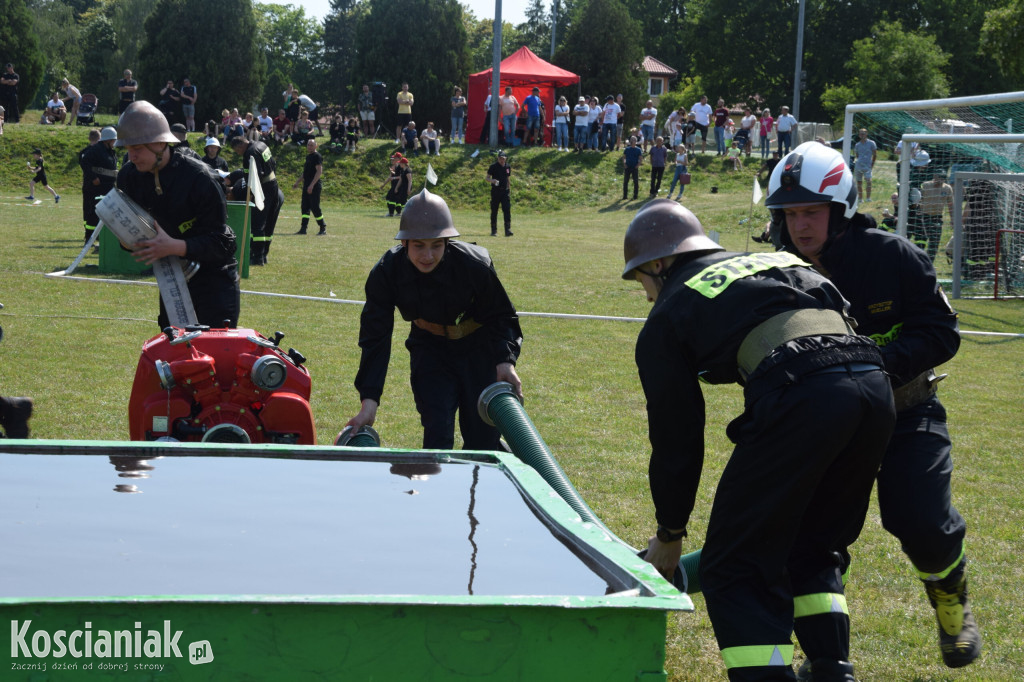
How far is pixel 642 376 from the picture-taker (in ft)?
10.7

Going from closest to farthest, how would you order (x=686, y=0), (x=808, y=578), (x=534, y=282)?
(x=808, y=578)
(x=534, y=282)
(x=686, y=0)

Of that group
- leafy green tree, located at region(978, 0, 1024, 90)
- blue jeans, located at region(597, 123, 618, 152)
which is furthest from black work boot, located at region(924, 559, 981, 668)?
blue jeans, located at region(597, 123, 618, 152)

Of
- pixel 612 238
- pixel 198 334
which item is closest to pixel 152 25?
pixel 612 238

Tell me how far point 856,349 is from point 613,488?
322 cm

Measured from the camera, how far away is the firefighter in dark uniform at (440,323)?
507 centimetres

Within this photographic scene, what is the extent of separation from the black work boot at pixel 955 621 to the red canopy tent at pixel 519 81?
34.7m

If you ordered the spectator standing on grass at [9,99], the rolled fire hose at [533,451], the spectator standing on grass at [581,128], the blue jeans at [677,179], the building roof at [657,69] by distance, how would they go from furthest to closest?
the building roof at [657,69]
the spectator standing on grass at [9,99]
the spectator standing on grass at [581,128]
the blue jeans at [677,179]
the rolled fire hose at [533,451]

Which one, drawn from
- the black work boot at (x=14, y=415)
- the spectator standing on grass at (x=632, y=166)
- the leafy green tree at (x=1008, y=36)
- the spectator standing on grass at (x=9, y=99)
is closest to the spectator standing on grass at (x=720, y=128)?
the spectator standing on grass at (x=632, y=166)

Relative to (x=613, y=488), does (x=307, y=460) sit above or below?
above

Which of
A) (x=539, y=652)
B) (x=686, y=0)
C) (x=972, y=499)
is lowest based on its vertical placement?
(x=972, y=499)

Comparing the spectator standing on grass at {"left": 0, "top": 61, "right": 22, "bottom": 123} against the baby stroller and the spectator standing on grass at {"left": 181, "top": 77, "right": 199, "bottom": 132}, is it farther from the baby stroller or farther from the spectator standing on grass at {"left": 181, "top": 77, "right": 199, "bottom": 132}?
the spectator standing on grass at {"left": 181, "top": 77, "right": 199, "bottom": 132}

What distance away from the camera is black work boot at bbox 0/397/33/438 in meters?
5.75

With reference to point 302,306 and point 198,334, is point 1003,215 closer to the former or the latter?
point 302,306

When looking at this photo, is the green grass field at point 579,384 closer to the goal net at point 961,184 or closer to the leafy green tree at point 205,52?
the goal net at point 961,184
